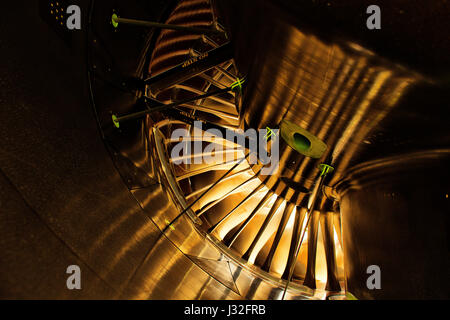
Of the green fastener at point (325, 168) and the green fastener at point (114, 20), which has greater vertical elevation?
the green fastener at point (114, 20)

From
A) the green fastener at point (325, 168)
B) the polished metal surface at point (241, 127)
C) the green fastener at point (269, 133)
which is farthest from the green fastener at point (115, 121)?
the green fastener at point (325, 168)

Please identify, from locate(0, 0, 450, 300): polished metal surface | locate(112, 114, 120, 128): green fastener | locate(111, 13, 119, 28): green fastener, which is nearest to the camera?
locate(0, 0, 450, 300): polished metal surface

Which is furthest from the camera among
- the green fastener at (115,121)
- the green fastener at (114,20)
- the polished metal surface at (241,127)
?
the green fastener at (115,121)

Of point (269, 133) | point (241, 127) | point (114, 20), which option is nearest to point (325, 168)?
point (269, 133)

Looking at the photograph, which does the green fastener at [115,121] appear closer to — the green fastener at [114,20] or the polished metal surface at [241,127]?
the polished metal surface at [241,127]

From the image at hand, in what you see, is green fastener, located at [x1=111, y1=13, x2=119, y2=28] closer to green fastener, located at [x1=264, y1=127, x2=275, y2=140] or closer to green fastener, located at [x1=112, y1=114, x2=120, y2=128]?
green fastener, located at [x1=112, y1=114, x2=120, y2=128]

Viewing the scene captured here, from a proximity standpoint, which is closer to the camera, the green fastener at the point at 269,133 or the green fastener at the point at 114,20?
the green fastener at the point at 114,20

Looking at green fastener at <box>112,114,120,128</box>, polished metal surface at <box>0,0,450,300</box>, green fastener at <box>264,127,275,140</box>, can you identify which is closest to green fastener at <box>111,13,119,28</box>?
polished metal surface at <box>0,0,450,300</box>

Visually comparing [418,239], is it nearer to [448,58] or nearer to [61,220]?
[448,58]

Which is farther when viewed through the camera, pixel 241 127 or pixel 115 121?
pixel 241 127

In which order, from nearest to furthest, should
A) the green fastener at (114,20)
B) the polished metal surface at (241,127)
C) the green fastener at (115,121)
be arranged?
the polished metal surface at (241,127) → the green fastener at (114,20) → the green fastener at (115,121)

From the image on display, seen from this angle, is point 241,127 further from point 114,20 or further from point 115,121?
point 114,20
